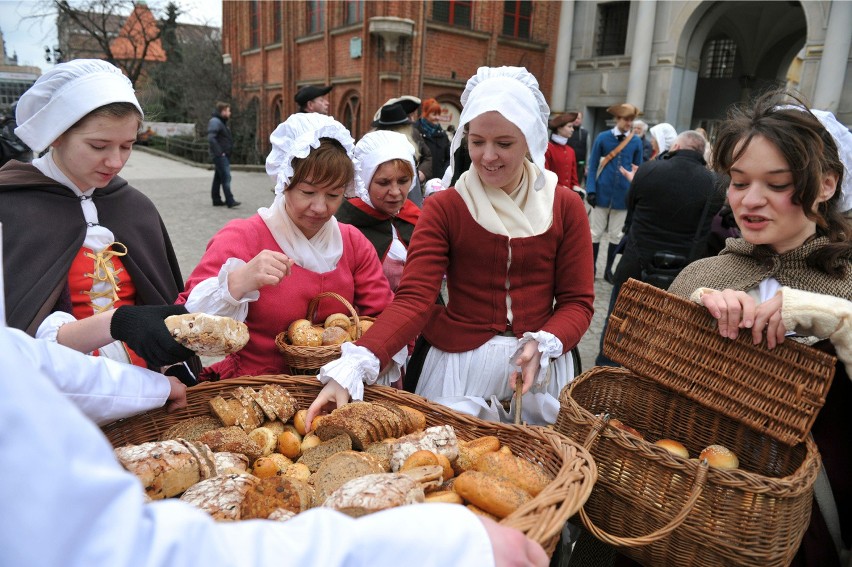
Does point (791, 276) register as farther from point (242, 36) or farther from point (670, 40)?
point (242, 36)

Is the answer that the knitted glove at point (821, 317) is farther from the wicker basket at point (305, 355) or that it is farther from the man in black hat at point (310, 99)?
the man in black hat at point (310, 99)

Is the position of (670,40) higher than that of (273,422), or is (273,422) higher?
(670,40)

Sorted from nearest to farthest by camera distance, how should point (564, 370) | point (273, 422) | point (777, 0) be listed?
1. point (273, 422)
2. point (564, 370)
3. point (777, 0)

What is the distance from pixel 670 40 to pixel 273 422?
16292mm

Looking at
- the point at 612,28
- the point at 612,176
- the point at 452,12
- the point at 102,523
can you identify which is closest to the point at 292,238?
the point at 102,523

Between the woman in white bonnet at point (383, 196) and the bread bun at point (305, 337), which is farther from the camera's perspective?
the woman in white bonnet at point (383, 196)

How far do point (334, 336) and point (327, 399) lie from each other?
0.34 meters

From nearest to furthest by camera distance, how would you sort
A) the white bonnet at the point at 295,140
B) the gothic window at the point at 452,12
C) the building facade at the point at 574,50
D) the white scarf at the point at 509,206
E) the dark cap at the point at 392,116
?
the white scarf at the point at 509,206 < the white bonnet at the point at 295,140 < the dark cap at the point at 392,116 < the building facade at the point at 574,50 < the gothic window at the point at 452,12

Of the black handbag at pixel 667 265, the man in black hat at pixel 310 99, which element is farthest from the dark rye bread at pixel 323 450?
the man in black hat at pixel 310 99

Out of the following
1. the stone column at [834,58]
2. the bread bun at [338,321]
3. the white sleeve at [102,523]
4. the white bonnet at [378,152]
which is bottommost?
the bread bun at [338,321]

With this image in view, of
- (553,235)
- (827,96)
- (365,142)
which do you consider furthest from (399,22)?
(553,235)

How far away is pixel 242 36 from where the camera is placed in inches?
913

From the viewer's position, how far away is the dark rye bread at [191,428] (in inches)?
66.2

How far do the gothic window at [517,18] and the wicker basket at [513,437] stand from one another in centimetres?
1753
